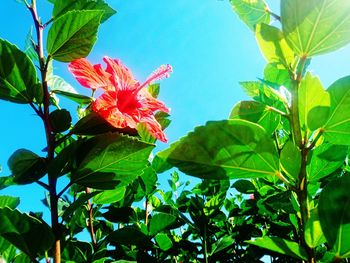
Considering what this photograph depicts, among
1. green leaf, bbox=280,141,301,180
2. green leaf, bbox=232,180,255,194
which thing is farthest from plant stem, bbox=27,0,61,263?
green leaf, bbox=232,180,255,194

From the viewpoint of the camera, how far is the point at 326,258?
1125 mm

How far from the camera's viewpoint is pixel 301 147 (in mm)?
888

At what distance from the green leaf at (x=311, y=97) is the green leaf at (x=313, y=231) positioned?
211mm

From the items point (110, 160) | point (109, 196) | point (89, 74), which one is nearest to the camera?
point (110, 160)

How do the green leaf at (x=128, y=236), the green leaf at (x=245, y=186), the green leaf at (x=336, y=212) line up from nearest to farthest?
1. the green leaf at (x=336, y=212)
2. the green leaf at (x=128, y=236)
3. the green leaf at (x=245, y=186)

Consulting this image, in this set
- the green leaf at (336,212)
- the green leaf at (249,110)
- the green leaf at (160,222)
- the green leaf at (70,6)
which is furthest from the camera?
the green leaf at (160,222)

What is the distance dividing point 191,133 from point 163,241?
1538mm

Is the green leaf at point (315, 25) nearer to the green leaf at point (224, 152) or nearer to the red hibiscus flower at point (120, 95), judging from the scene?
the green leaf at point (224, 152)

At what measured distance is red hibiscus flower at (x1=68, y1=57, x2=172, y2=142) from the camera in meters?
1.23

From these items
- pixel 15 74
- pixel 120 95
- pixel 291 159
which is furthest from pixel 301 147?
pixel 15 74

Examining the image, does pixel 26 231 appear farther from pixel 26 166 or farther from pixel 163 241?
pixel 163 241

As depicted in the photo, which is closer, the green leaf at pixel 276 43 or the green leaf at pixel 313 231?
the green leaf at pixel 313 231

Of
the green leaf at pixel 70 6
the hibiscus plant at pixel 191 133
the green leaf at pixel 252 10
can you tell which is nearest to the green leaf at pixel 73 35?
the hibiscus plant at pixel 191 133

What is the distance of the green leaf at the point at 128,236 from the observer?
5.94 feet
